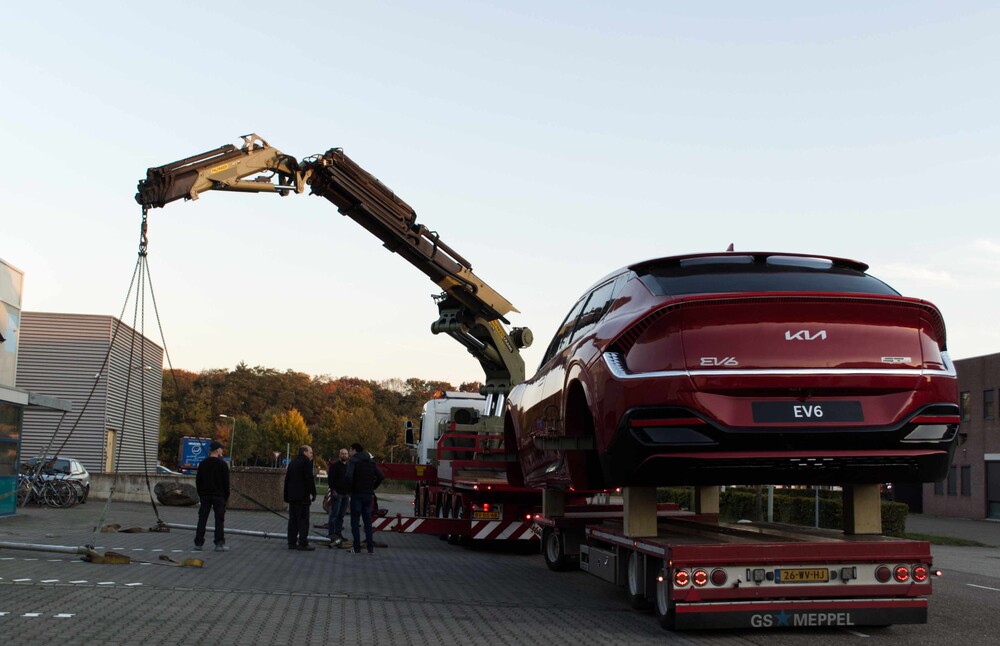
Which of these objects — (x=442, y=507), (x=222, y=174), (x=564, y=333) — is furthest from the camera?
(x=442, y=507)

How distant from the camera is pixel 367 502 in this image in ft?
53.9

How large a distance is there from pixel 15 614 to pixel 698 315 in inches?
225

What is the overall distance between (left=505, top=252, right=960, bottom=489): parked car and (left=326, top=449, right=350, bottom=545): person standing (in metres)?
Answer: 10.0

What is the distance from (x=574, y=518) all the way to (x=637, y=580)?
10.8 ft

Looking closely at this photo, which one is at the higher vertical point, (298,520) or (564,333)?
(564,333)

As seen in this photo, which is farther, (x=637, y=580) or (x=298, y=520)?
(x=298, y=520)

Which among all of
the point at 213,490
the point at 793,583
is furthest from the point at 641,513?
the point at 213,490

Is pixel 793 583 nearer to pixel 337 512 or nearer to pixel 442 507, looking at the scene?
pixel 337 512

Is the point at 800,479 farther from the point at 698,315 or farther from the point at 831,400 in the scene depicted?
the point at 698,315

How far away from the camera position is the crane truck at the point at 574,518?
7723 millimetres

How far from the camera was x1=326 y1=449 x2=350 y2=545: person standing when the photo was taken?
17391 millimetres

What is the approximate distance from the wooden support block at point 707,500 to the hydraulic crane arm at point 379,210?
8.10m

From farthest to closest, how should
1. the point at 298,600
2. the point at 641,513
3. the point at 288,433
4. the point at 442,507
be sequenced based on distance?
the point at 288,433, the point at 442,507, the point at 298,600, the point at 641,513

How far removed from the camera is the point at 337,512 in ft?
59.4
